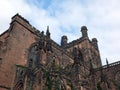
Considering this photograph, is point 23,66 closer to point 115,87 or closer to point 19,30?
point 19,30

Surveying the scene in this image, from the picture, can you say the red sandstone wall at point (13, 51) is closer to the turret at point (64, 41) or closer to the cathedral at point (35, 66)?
the cathedral at point (35, 66)

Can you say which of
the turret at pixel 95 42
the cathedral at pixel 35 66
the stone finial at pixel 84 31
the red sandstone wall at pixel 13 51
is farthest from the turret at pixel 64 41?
the red sandstone wall at pixel 13 51

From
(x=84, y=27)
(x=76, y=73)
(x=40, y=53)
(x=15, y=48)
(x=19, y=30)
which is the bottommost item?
(x=76, y=73)

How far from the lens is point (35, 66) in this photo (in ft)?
61.1

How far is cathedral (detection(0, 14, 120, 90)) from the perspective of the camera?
17266 millimetres

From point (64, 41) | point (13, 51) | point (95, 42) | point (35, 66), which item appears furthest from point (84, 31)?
point (35, 66)

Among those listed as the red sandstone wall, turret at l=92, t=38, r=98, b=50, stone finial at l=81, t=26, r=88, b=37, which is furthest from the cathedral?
turret at l=92, t=38, r=98, b=50

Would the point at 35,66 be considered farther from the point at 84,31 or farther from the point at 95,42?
the point at 95,42

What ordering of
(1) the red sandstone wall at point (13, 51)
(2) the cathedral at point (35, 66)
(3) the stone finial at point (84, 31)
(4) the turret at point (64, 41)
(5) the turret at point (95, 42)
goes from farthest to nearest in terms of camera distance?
(5) the turret at point (95, 42) → (4) the turret at point (64, 41) → (3) the stone finial at point (84, 31) → (1) the red sandstone wall at point (13, 51) → (2) the cathedral at point (35, 66)

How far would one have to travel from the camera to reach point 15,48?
887 inches

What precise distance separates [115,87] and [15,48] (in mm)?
17752

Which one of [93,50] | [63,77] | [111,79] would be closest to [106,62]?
[111,79]

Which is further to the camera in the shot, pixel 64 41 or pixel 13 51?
pixel 64 41

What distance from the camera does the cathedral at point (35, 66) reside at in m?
17.3
